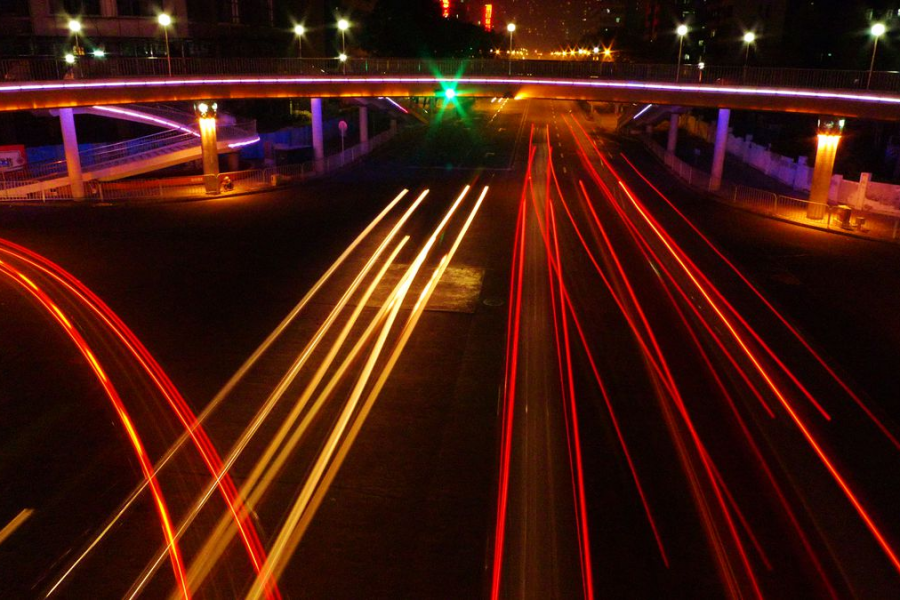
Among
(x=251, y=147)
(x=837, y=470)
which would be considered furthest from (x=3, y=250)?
(x=251, y=147)

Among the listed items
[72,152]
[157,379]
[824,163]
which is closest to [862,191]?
[824,163]

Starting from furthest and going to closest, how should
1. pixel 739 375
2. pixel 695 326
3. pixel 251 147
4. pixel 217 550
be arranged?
pixel 251 147
pixel 695 326
pixel 739 375
pixel 217 550

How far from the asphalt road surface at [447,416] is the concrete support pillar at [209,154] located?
27.1ft

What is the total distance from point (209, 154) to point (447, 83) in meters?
11.9

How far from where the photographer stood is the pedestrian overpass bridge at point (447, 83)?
25.4 metres

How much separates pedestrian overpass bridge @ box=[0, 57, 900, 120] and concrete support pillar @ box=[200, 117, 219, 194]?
128 cm

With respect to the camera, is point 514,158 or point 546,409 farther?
point 514,158

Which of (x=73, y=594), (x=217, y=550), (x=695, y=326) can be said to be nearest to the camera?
(x=73, y=594)

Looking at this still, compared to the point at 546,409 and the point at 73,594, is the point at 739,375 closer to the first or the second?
the point at 546,409

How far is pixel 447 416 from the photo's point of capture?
437 inches

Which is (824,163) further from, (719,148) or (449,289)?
(449,289)

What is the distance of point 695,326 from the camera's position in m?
15.0

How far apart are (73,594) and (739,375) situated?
1118cm

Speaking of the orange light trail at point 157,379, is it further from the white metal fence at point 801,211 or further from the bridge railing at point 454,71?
the white metal fence at point 801,211
